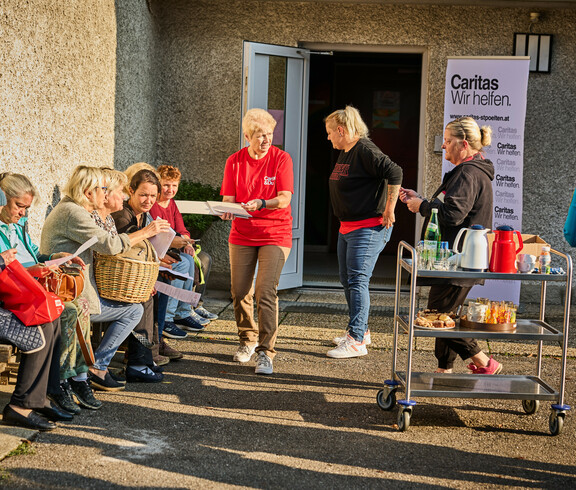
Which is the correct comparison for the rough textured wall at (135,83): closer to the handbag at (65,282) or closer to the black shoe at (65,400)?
the handbag at (65,282)

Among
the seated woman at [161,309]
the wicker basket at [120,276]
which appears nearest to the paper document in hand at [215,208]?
the seated woman at [161,309]

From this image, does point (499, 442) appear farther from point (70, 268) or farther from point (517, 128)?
point (517, 128)

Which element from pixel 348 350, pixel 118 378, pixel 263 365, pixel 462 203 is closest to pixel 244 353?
pixel 263 365

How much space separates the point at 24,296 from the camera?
4.16 metres

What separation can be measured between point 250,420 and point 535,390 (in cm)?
167

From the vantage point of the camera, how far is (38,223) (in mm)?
6055

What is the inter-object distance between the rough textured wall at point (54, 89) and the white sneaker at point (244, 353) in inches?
67.5

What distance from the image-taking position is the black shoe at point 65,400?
179 inches

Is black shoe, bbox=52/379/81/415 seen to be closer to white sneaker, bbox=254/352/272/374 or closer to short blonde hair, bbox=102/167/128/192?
short blonde hair, bbox=102/167/128/192

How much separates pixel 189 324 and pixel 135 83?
2.63 m

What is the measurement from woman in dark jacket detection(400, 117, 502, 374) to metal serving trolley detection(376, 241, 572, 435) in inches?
10.2

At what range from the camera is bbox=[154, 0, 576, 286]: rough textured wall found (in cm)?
859

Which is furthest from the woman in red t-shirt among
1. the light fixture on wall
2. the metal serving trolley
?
the light fixture on wall

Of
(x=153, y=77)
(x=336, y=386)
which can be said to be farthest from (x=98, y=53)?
(x=336, y=386)
